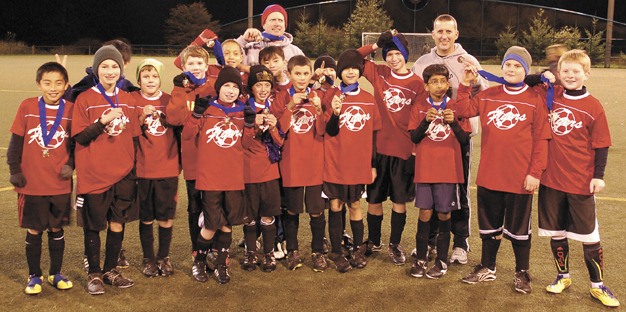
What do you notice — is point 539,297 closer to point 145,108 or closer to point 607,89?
point 145,108

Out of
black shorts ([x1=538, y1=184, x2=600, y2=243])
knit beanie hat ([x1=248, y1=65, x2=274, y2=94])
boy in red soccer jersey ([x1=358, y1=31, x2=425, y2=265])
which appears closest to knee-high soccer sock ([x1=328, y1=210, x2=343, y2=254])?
boy in red soccer jersey ([x1=358, y1=31, x2=425, y2=265])

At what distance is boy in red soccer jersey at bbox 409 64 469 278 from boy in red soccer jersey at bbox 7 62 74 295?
2580 mm

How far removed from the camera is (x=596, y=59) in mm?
36562

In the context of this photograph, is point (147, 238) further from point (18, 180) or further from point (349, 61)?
point (349, 61)

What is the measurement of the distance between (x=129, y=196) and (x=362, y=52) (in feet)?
7.20

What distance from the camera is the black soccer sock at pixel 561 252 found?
4684 mm

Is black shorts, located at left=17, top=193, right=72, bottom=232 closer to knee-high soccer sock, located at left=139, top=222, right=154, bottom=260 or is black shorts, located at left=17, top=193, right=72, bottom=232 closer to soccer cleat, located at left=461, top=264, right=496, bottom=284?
knee-high soccer sock, located at left=139, top=222, right=154, bottom=260

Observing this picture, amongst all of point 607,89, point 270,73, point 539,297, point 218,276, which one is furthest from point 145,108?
point 607,89

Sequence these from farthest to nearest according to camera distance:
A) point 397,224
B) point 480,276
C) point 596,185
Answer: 1. point 397,224
2. point 480,276
3. point 596,185

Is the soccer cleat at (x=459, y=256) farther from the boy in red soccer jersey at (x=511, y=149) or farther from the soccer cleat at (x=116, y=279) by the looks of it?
the soccer cleat at (x=116, y=279)

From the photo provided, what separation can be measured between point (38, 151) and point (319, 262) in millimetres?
2267

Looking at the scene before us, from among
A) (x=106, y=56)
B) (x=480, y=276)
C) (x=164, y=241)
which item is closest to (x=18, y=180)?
(x=106, y=56)

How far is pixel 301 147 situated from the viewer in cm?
520

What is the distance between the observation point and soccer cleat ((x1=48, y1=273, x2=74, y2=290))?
4738 mm
